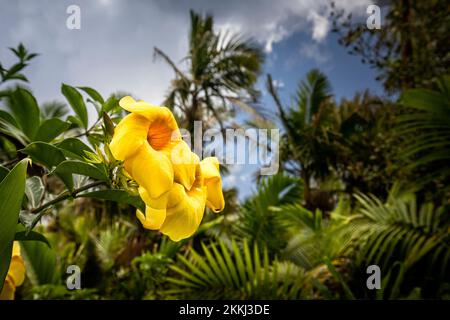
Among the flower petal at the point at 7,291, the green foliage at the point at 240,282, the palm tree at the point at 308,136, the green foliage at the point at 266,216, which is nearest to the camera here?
the flower petal at the point at 7,291

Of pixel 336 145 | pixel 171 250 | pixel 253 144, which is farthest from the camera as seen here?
pixel 253 144

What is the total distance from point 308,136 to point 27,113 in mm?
4347

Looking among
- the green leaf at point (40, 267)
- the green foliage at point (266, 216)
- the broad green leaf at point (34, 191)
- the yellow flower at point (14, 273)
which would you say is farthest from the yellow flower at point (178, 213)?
the green foliage at point (266, 216)

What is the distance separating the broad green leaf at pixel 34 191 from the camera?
11.6 inches

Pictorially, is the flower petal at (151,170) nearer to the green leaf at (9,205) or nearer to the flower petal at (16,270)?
the green leaf at (9,205)

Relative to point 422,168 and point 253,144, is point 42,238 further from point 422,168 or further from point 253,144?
point 253,144

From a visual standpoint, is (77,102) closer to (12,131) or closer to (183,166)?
(12,131)

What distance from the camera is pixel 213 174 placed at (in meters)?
0.25

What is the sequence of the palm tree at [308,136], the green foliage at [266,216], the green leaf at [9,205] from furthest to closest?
the palm tree at [308,136] < the green foliage at [266,216] < the green leaf at [9,205]

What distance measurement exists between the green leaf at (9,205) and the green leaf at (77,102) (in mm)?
230

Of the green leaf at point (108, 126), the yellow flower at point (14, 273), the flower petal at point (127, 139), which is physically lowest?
the yellow flower at point (14, 273)

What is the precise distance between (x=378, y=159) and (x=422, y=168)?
117cm

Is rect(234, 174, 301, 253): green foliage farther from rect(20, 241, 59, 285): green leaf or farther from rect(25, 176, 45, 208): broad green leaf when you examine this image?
rect(25, 176, 45, 208): broad green leaf
